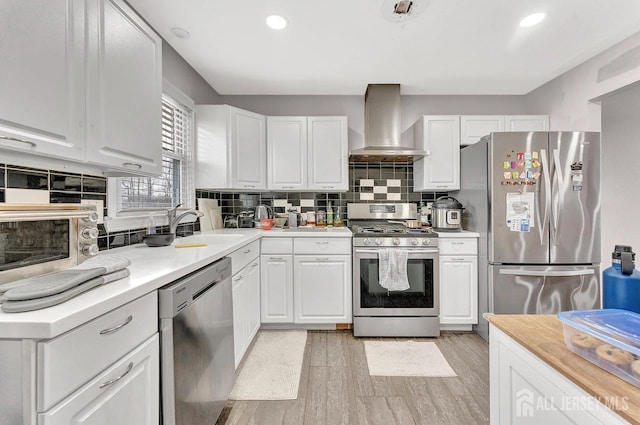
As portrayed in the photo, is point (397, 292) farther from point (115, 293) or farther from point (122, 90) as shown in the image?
point (122, 90)

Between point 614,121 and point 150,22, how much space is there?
4563mm

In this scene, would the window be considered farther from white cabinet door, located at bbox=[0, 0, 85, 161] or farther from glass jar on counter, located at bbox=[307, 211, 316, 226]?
glass jar on counter, located at bbox=[307, 211, 316, 226]

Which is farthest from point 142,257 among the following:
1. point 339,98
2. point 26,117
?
point 339,98

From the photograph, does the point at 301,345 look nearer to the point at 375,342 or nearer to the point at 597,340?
the point at 375,342

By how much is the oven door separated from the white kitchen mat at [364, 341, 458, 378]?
0.26m

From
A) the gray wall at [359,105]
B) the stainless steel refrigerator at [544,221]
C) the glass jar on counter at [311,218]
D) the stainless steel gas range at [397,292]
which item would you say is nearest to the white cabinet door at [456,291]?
the stainless steel gas range at [397,292]

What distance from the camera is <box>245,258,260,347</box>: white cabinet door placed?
2283 mm

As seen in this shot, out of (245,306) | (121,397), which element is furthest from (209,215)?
(121,397)

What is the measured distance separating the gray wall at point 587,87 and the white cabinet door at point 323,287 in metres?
2.62

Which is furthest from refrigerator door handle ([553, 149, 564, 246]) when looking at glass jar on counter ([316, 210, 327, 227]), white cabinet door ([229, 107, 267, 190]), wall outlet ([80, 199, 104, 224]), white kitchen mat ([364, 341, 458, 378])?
wall outlet ([80, 199, 104, 224])

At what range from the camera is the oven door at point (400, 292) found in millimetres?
2623

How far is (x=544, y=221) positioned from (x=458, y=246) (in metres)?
0.70

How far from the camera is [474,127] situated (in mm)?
3031

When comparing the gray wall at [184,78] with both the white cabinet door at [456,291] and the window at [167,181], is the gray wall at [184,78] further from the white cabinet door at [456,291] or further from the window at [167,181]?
the white cabinet door at [456,291]
